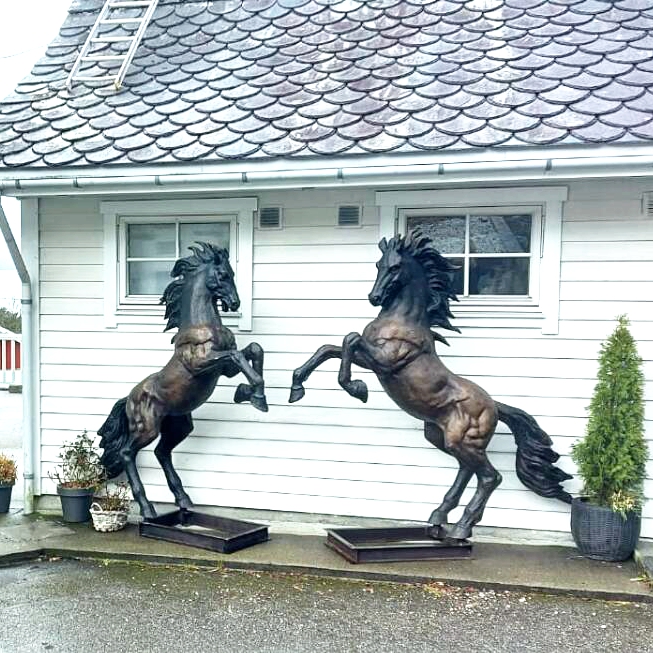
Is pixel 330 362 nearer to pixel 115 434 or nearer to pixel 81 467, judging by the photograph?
pixel 115 434

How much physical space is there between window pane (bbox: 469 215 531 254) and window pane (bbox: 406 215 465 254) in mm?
67

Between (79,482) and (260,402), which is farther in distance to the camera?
(79,482)

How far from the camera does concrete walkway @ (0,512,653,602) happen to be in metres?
4.04

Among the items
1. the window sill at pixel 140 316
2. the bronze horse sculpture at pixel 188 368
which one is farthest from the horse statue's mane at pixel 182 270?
the window sill at pixel 140 316

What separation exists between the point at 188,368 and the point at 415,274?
1.56 m

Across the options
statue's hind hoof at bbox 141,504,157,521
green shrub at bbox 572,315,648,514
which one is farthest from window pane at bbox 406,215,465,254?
statue's hind hoof at bbox 141,504,157,521

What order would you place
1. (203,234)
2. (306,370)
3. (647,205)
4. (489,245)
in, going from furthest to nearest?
(203,234) < (489,245) < (647,205) < (306,370)

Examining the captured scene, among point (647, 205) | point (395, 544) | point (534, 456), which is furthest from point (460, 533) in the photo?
point (647, 205)

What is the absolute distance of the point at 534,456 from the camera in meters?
4.57

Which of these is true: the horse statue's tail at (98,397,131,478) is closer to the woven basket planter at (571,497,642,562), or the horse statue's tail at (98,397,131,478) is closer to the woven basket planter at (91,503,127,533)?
the woven basket planter at (91,503,127,533)

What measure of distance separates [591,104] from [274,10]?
2762 mm

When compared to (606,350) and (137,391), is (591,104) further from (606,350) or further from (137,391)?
(137,391)

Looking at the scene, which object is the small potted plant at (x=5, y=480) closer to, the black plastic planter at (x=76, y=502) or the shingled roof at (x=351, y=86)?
the black plastic planter at (x=76, y=502)

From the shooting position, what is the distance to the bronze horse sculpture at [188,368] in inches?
180
